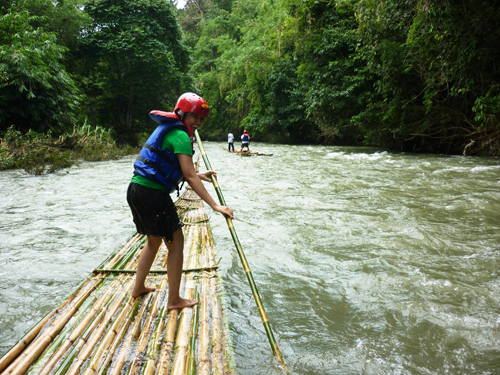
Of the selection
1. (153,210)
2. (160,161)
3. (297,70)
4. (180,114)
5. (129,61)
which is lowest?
(153,210)

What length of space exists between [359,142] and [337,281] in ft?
60.3

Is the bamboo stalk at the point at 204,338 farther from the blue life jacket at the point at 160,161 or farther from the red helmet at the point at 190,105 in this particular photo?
the red helmet at the point at 190,105

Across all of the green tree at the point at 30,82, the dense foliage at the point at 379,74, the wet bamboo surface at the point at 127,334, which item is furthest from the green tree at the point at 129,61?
the wet bamboo surface at the point at 127,334

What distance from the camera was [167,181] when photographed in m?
2.20

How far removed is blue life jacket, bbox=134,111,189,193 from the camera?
7.10ft

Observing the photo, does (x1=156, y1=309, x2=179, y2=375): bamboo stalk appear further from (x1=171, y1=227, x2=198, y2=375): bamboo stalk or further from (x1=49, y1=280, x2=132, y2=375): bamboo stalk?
(x1=49, y1=280, x2=132, y2=375): bamboo stalk

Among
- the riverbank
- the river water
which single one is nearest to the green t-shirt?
the river water

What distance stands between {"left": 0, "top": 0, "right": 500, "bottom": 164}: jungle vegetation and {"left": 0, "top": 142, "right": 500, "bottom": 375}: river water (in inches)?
148

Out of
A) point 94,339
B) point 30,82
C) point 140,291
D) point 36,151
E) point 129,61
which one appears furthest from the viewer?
point 129,61

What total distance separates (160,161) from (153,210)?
31 centimetres

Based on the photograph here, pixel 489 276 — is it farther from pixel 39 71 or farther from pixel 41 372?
pixel 39 71

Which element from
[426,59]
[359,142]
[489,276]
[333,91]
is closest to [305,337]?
[489,276]

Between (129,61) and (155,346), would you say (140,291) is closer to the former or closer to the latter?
(155,346)

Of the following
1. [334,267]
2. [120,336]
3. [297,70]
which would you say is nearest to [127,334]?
[120,336]
